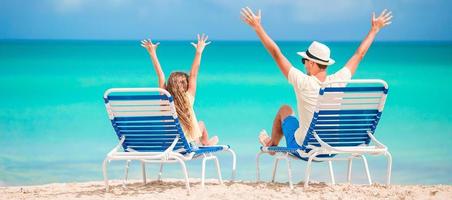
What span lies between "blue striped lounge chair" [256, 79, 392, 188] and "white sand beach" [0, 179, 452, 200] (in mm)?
153

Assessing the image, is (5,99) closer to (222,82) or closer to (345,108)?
(222,82)

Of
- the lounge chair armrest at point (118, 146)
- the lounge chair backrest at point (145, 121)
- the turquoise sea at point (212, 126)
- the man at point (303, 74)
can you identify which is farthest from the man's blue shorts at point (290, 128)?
the turquoise sea at point (212, 126)

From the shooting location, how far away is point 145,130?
24.5ft

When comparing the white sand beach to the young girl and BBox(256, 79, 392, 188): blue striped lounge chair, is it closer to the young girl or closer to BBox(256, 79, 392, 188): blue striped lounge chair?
BBox(256, 79, 392, 188): blue striped lounge chair

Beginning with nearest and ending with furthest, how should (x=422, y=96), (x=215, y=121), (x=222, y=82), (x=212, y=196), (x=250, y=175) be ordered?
(x=212, y=196), (x=250, y=175), (x=215, y=121), (x=422, y=96), (x=222, y=82)

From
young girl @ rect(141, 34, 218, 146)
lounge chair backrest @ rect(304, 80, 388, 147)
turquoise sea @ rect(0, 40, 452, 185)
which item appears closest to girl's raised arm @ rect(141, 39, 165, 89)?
young girl @ rect(141, 34, 218, 146)

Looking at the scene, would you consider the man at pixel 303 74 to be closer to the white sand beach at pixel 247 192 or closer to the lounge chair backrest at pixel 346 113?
the lounge chair backrest at pixel 346 113

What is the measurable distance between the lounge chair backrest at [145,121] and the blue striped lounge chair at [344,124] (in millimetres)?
849

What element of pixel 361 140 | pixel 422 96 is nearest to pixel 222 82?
pixel 422 96

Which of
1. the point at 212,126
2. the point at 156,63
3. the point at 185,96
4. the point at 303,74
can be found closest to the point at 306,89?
the point at 303,74

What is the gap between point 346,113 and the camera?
7441 mm

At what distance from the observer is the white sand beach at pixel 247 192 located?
7.18 meters

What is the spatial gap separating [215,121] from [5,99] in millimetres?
7080

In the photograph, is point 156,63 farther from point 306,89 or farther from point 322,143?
point 322,143
